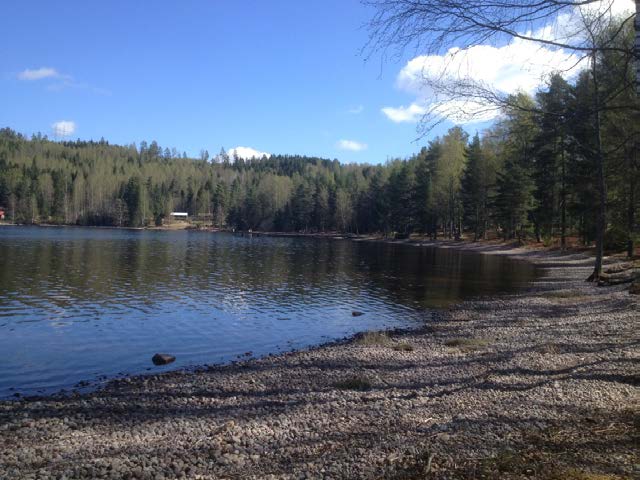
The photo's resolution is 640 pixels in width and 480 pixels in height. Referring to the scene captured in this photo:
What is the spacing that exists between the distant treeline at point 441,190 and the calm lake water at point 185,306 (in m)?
9.22

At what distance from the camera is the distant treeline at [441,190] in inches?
445

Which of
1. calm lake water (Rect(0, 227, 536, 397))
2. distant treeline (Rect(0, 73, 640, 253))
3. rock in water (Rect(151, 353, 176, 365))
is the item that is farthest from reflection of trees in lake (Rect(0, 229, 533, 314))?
rock in water (Rect(151, 353, 176, 365))

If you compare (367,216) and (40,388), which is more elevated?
(367,216)

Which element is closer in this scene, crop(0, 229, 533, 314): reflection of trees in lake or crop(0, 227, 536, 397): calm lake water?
crop(0, 227, 536, 397): calm lake water

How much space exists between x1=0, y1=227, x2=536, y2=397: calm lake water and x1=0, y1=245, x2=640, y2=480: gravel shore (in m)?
2.82

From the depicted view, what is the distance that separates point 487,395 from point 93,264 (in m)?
38.6

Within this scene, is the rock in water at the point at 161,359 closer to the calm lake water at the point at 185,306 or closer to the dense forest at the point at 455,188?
the calm lake water at the point at 185,306

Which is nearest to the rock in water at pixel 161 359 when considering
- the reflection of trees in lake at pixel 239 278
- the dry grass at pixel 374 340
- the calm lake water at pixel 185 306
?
the calm lake water at pixel 185 306

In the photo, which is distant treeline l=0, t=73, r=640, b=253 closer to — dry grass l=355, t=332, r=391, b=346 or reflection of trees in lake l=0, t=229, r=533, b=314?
dry grass l=355, t=332, r=391, b=346

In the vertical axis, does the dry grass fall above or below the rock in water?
above

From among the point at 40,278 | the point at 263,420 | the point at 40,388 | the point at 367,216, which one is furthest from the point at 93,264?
the point at 367,216

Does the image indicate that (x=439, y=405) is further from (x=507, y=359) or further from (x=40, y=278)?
(x=40, y=278)

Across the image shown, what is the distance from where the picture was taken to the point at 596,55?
6.64 metres

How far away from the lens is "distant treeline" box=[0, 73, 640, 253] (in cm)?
1130
